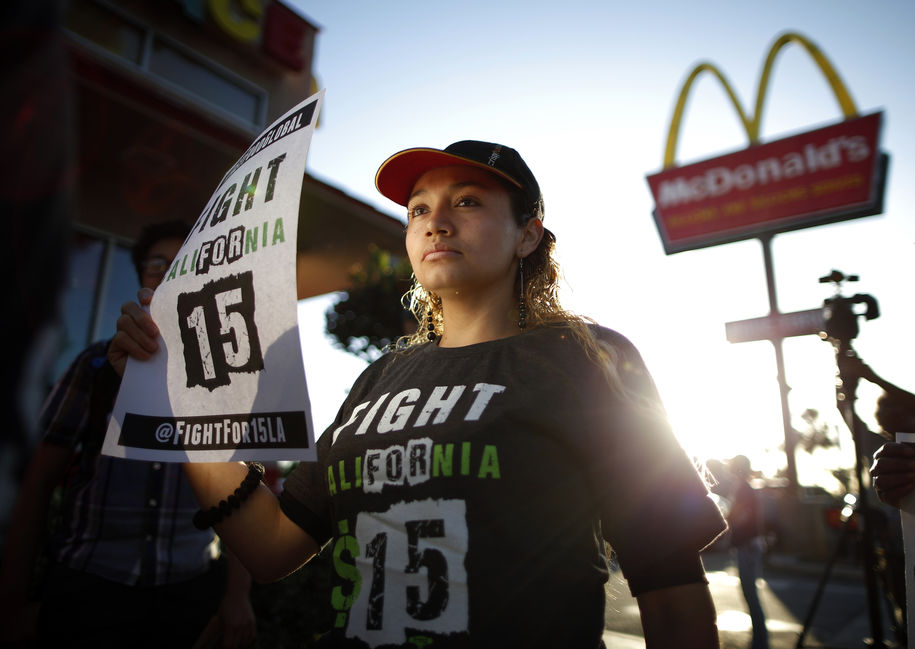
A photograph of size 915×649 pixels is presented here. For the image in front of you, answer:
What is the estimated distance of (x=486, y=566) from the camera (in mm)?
1061

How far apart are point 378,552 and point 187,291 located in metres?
0.69

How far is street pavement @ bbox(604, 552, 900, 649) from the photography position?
570 cm

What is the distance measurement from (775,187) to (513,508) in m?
13.8

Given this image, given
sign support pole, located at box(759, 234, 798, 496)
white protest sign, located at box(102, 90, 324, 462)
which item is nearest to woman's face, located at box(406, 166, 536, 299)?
white protest sign, located at box(102, 90, 324, 462)

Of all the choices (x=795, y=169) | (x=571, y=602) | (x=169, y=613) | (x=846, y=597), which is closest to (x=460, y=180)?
(x=571, y=602)

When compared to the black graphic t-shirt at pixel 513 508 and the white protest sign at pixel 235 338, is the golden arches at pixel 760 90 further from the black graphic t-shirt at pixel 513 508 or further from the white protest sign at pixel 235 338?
the white protest sign at pixel 235 338

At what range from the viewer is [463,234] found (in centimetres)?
146

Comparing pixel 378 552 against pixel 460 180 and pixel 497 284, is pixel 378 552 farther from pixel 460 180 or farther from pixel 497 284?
pixel 460 180

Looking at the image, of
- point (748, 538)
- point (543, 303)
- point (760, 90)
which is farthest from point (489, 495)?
point (760, 90)

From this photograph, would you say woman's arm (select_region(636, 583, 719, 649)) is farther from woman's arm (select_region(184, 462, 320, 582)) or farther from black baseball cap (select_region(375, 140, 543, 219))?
black baseball cap (select_region(375, 140, 543, 219))

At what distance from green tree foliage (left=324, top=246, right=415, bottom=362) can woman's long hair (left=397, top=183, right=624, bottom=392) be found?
23.8 feet

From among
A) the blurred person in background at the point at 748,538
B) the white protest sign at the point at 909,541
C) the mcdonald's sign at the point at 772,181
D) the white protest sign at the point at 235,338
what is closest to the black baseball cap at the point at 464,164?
the white protest sign at the point at 235,338

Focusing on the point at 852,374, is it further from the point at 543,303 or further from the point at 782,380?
the point at 782,380

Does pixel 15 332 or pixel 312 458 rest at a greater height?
pixel 15 332
